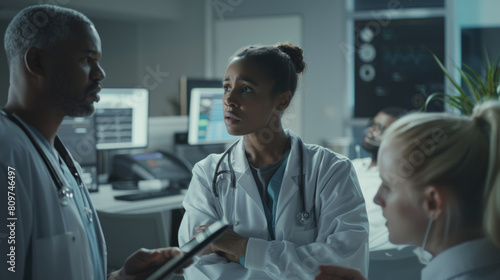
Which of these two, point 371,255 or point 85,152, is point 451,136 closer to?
point 371,255

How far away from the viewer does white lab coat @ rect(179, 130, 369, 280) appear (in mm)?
1451

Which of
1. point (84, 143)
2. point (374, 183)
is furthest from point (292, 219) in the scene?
point (84, 143)

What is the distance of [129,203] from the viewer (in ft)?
9.57

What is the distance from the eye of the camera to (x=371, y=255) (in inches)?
94.7

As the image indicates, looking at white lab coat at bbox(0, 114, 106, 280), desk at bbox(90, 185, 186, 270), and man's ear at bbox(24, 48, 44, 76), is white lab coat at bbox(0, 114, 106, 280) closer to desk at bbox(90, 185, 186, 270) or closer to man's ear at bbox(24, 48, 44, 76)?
man's ear at bbox(24, 48, 44, 76)

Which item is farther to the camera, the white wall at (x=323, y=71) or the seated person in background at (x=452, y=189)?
the white wall at (x=323, y=71)

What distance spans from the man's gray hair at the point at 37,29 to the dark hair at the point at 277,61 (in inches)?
21.3

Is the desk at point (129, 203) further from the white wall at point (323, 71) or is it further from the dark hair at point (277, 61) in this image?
the white wall at point (323, 71)

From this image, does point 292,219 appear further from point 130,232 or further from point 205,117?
point 205,117

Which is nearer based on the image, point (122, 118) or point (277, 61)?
point (277, 61)

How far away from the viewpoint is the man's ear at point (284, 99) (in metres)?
1.63

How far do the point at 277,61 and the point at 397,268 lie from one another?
4.23 feet

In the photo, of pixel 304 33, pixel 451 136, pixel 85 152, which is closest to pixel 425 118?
pixel 451 136

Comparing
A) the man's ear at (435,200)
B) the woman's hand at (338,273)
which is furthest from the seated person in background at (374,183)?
the man's ear at (435,200)
